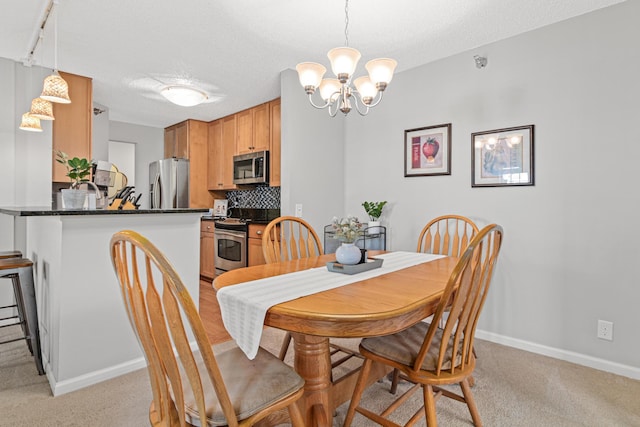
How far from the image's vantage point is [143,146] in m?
5.68

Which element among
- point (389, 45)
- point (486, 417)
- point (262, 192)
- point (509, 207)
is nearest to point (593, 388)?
point (486, 417)

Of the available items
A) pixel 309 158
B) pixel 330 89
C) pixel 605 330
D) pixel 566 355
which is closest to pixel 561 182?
pixel 605 330

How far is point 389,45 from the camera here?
2.82 metres

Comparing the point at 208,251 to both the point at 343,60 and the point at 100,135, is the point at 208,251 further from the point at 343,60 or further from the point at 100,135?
the point at 343,60

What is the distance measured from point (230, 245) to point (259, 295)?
3139mm

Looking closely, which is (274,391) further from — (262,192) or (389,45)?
(262,192)

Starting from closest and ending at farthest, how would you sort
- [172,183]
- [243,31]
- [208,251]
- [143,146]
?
[243,31]
[208,251]
[172,183]
[143,146]

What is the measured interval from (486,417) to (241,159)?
3838mm

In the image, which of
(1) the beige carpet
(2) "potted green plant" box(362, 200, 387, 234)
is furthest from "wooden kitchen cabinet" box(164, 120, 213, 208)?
(1) the beige carpet

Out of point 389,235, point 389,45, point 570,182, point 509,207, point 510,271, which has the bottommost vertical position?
point 510,271

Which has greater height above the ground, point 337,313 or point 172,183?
point 172,183

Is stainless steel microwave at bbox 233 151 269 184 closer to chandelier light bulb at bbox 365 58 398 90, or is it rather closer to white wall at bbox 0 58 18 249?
white wall at bbox 0 58 18 249

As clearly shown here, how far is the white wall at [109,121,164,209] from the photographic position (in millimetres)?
5504

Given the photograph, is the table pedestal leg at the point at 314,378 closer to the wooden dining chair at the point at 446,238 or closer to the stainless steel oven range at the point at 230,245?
the wooden dining chair at the point at 446,238
